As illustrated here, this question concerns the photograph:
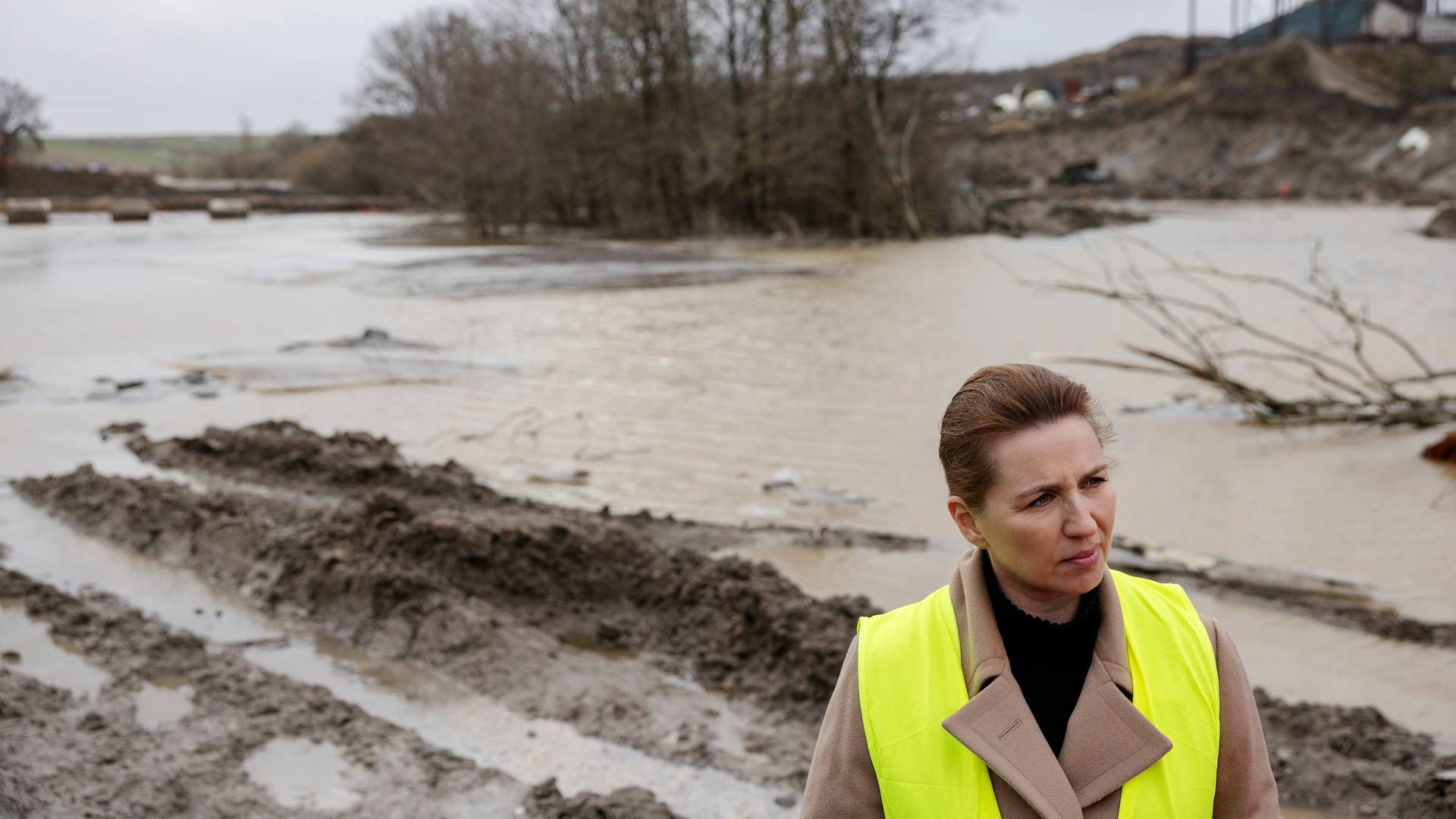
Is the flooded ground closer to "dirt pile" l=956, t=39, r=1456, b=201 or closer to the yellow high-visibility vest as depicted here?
the yellow high-visibility vest

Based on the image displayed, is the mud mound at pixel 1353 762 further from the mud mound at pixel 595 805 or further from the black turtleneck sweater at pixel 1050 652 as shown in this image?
the black turtleneck sweater at pixel 1050 652

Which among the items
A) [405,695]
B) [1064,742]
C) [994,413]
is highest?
[994,413]

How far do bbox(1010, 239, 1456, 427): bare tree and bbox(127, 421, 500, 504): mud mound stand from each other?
4240 millimetres

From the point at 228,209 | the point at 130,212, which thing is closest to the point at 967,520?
the point at 130,212

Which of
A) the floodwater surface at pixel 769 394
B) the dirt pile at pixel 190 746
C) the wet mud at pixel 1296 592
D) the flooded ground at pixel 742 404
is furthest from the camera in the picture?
the floodwater surface at pixel 769 394

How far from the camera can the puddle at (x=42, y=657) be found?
5.11 metres

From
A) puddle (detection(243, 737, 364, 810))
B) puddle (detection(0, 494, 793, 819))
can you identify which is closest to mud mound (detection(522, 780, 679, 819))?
puddle (detection(0, 494, 793, 819))

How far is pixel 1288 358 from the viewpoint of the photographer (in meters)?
9.09

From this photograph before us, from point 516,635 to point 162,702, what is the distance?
1390 millimetres

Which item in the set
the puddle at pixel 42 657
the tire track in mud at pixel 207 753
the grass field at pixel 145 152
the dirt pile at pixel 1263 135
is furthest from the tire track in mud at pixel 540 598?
the grass field at pixel 145 152

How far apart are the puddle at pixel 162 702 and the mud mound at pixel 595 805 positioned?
1577 millimetres

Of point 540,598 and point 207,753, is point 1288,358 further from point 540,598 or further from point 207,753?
point 207,753

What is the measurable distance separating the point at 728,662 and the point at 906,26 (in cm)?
3084

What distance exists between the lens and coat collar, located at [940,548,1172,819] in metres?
1.92
